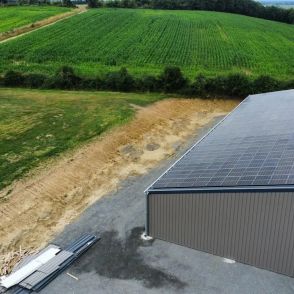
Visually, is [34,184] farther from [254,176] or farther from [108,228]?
[254,176]

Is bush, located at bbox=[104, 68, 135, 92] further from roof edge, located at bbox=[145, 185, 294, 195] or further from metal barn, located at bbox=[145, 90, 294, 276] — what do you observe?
roof edge, located at bbox=[145, 185, 294, 195]

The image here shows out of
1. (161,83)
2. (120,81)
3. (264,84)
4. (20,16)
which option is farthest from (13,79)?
(20,16)

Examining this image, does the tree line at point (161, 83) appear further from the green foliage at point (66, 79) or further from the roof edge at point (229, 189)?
the roof edge at point (229, 189)

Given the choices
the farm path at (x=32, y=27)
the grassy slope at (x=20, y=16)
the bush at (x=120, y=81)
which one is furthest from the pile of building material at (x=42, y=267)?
the grassy slope at (x=20, y=16)

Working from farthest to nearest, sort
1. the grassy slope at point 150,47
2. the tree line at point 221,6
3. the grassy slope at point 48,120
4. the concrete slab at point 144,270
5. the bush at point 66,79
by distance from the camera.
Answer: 1. the tree line at point 221,6
2. the grassy slope at point 150,47
3. the bush at point 66,79
4. the grassy slope at point 48,120
5. the concrete slab at point 144,270

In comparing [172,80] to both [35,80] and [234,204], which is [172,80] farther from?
[234,204]

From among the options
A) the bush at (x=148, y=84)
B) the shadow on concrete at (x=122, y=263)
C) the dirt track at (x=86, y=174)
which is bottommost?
the shadow on concrete at (x=122, y=263)

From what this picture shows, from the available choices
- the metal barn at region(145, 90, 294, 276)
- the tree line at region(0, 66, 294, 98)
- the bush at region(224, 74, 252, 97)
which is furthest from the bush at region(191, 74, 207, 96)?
the metal barn at region(145, 90, 294, 276)
